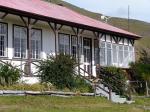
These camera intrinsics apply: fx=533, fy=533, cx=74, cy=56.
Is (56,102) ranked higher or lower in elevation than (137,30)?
lower

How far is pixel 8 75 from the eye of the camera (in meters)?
26.9

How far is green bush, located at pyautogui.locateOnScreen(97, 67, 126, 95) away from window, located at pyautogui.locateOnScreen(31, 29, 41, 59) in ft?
16.6

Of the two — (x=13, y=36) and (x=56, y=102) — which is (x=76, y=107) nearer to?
(x=56, y=102)

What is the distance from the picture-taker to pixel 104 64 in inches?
1575

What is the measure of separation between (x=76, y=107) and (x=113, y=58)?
17254mm

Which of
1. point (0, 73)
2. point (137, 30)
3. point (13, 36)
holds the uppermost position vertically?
point (137, 30)

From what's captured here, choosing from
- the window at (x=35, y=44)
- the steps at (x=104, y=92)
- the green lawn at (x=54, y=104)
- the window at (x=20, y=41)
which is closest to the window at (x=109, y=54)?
the steps at (x=104, y=92)

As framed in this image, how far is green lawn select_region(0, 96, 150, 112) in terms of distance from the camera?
22342 millimetres

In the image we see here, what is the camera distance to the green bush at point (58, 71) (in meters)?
29.3

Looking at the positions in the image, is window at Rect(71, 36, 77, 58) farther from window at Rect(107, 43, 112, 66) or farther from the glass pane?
window at Rect(107, 43, 112, 66)

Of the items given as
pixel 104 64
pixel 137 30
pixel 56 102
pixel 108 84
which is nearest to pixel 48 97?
pixel 56 102

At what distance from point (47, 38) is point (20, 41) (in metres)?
2.92

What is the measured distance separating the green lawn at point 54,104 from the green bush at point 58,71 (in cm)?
175

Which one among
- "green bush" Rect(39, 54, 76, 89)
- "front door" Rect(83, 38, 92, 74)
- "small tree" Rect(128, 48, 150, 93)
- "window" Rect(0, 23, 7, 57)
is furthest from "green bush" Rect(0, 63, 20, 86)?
"small tree" Rect(128, 48, 150, 93)
